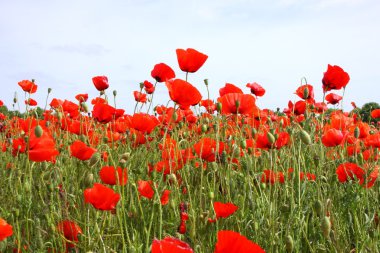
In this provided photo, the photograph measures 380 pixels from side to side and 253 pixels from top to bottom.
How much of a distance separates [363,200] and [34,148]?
1.63 m

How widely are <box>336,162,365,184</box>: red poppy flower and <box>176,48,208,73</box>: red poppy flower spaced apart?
85 cm

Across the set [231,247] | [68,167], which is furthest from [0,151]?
[231,247]

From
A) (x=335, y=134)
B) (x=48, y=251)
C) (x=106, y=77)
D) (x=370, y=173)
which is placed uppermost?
(x=106, y=77)

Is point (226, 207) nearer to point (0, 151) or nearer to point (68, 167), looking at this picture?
point (68, 167)

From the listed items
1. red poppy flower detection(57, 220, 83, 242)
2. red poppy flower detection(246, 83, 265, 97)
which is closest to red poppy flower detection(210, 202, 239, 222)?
red poppy flower detection(57, 220, 83, 242)

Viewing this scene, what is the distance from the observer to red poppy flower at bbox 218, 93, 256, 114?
2.37 metres

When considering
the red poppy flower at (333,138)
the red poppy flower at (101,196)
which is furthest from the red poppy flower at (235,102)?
the red poppy flower at (101,196)

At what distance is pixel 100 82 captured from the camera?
10.5 ft

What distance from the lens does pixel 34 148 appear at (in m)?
2.02

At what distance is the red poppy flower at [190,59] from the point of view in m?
2.48

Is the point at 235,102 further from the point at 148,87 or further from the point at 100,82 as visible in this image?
the point at 148,87

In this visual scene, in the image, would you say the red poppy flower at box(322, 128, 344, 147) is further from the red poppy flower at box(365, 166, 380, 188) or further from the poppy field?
the red poppy flower at box(365, 166, 380, 188)

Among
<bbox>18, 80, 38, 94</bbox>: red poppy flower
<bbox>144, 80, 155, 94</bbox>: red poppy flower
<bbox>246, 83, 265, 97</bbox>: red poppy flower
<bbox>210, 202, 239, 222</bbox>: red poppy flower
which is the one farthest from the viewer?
<bbox>18, 80, 38, 94</bbox>: red poppy flower

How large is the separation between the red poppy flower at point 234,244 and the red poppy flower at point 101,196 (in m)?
0.63
